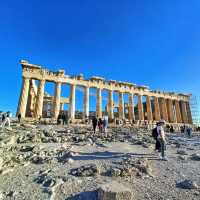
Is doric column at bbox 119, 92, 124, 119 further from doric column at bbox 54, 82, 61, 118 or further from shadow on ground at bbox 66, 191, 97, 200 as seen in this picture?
shadow on ground at bbox 66, 191, 97, 200

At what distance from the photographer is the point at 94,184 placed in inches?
262

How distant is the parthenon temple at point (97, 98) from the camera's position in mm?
38188

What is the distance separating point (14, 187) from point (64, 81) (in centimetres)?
3561

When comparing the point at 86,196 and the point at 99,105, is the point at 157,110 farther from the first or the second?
the point at 86,196

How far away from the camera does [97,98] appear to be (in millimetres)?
43719

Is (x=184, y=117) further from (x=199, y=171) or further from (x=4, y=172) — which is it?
(x=4, y=172)

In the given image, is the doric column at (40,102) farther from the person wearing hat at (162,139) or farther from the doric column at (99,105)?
the person wearing hat at (162,139)

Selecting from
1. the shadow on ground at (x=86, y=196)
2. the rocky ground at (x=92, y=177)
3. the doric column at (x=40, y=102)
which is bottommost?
→ the shadow on ground at (x=86, y=196)

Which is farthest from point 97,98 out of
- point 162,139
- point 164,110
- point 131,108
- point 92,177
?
point 92,177

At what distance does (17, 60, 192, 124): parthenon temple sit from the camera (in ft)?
125

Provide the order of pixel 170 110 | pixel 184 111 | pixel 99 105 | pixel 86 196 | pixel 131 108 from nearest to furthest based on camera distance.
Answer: pixel 86 196 < pixel 99 105 < pixel 131 108 < pixel 170 110 < pixel 184 111

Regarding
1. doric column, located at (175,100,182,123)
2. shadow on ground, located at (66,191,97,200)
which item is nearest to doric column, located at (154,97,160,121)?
doric column, located at (175,100,182,123)

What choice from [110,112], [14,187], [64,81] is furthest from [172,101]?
[14,187]

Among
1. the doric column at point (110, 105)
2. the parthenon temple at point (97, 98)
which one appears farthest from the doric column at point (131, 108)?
the doric column at point (110, 105)
